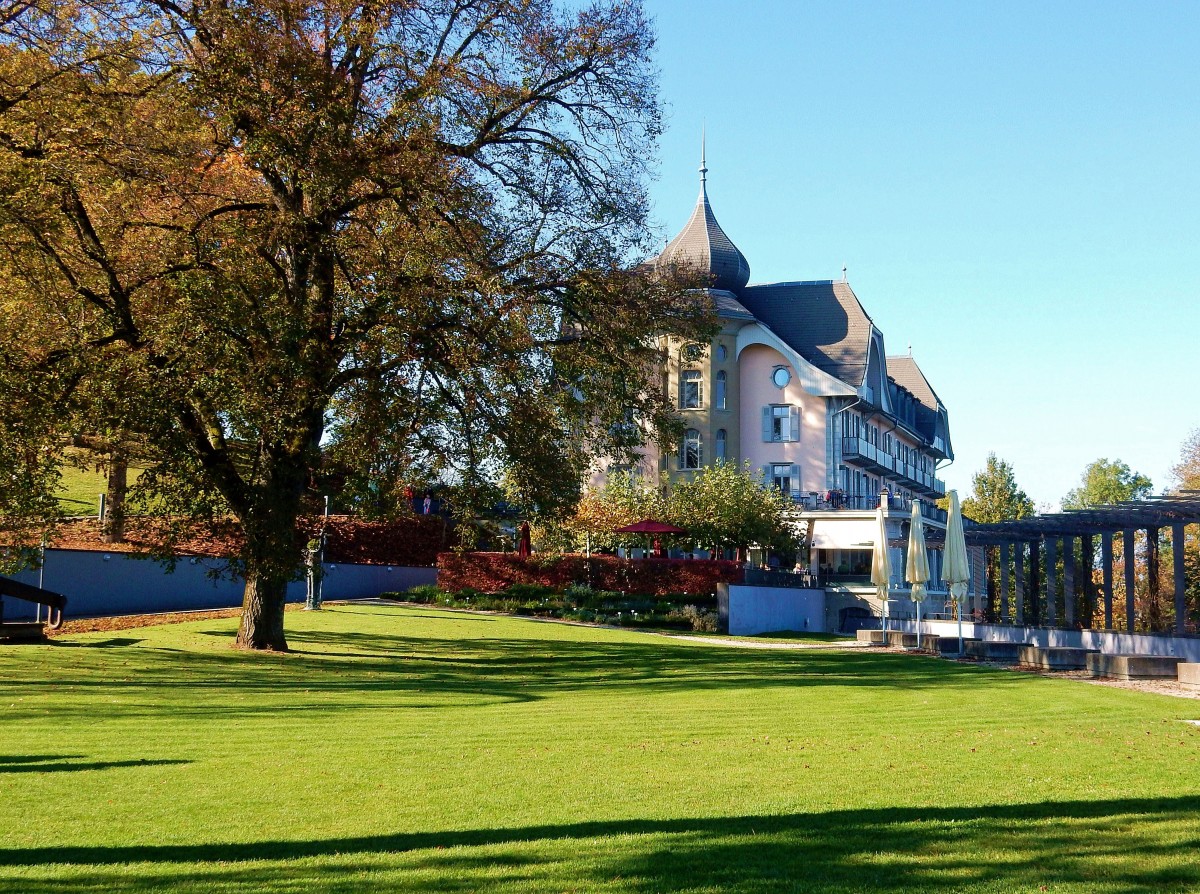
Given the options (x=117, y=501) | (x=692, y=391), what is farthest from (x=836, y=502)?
(x=117, y=501)

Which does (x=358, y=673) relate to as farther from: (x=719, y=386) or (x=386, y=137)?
(x=719, y=386)

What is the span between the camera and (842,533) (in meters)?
57.4

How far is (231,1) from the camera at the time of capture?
66.2 ft

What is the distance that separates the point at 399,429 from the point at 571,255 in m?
4.84

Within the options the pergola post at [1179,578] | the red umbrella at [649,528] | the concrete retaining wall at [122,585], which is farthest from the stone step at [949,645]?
the concrete retaining wall at [122,585]

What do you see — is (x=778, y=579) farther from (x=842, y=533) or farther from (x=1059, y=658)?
(x=1059, y=658)

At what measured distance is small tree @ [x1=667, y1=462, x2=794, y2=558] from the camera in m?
47.9

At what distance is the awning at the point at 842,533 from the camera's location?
57.1 metres

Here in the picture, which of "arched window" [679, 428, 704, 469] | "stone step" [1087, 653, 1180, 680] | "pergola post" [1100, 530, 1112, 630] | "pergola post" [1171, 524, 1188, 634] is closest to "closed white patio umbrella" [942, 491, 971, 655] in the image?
"pergola post" [1171, 524, 1188, 634]

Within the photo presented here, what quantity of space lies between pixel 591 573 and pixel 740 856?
→ 122 feet

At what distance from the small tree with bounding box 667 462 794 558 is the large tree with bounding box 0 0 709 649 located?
23249mm

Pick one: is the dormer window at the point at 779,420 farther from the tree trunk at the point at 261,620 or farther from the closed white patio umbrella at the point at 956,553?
the tree trunk at the point at 261,620

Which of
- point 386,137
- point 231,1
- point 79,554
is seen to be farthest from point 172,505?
point 79,554

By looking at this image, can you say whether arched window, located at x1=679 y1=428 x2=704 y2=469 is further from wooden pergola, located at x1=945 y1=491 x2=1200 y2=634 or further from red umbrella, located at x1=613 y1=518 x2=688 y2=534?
wooden pergola, located at x1=945 y1=491 x2=1200 y2=634
